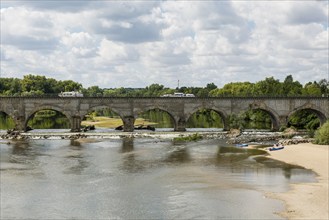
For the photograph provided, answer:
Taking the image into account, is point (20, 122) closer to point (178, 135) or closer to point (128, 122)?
point (128, 122)

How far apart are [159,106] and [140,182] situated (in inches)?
1938

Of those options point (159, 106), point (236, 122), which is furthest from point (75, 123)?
point (236, 122)

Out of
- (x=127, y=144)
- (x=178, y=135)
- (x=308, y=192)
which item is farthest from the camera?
(x=178, y=135)

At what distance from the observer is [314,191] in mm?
41375

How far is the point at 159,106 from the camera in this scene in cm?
9438

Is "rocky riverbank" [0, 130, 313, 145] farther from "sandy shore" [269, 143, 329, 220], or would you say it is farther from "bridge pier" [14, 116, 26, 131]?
"sandy shore" [269, 143, 329, 220]

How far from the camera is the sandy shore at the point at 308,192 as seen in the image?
115 feet

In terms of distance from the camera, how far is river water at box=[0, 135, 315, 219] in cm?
3603

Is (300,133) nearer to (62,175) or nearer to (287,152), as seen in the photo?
(287,152)

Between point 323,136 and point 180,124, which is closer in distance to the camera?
point 323,136

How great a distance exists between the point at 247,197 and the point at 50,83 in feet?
517

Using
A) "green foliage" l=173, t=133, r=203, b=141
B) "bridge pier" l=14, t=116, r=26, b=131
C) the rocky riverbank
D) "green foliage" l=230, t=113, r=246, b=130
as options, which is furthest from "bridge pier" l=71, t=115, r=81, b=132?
"green foliage" l=230, t=113, r=246, b=130

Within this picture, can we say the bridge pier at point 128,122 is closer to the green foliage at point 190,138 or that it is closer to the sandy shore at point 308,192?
the green foliage at point 190,138

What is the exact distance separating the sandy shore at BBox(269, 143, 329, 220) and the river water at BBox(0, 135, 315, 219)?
118 cm
